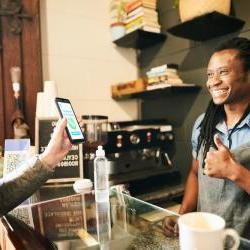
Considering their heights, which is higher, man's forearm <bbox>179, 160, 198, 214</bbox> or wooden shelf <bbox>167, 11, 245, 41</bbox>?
wooden shelf <bbox>167, 11, 245, 41</bbox>

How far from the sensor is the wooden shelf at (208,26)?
5.30 ft

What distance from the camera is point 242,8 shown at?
1.70 metres

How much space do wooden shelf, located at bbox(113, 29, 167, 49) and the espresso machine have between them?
0.69 metres

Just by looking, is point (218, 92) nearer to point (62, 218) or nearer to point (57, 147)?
point (57, 147)

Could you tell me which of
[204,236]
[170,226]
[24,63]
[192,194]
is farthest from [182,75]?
[204,236]

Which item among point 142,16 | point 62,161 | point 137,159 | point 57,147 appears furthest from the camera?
point 142,16

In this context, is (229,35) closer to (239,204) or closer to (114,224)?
(239,204)

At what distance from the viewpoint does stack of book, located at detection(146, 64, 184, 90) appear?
1.92 metres

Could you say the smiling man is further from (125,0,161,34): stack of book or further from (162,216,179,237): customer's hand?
(125,0,161,34): stack of book

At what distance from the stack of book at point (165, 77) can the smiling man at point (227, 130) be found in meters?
0.57

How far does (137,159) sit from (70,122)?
30.7 inches

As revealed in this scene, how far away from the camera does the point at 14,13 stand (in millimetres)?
1882

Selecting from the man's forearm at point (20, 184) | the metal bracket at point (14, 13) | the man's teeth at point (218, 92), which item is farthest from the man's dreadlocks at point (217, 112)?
the metal bracket at point (14, 13)

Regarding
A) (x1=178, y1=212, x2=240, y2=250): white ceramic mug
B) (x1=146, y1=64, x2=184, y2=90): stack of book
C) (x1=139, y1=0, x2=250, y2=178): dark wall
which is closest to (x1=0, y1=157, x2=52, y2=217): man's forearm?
(x1=178, y1=212, x2=240, y2=250): white ceramic mug
